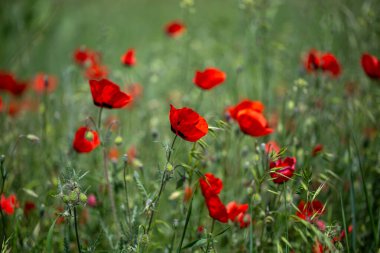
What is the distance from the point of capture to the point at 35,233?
5.36ft

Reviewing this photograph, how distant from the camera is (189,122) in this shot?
1.26m

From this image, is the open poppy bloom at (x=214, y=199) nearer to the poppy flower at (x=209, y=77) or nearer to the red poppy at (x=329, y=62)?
the poppy flower at (x=209, y=77)

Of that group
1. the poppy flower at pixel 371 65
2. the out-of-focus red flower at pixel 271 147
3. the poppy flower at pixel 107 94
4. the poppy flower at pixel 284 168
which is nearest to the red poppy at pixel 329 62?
the poppy flower at pixel 371 65

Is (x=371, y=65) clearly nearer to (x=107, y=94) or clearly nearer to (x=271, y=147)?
(x=271, y=147)

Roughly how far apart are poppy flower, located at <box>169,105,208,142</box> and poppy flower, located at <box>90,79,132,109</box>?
25cm

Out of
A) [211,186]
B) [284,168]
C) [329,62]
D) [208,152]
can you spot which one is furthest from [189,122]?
[329,62]

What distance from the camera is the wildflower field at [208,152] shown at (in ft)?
4.48

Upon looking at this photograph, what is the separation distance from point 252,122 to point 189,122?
15.4 inches

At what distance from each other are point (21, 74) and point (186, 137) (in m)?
3.19

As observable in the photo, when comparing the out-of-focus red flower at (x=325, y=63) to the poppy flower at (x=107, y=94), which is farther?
the out-of-focus red flower at (x=325, y=63)

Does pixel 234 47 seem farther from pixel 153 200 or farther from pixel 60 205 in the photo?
pixel 153 200

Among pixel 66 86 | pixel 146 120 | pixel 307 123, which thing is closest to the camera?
pixel 307 123

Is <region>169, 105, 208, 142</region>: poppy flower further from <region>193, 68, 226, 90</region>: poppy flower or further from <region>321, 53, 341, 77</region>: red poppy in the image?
<region>321, 53, 341, 77</region>: red poppy

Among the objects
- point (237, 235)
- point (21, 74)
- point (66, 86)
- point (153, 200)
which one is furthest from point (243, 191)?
point (21, 74)
